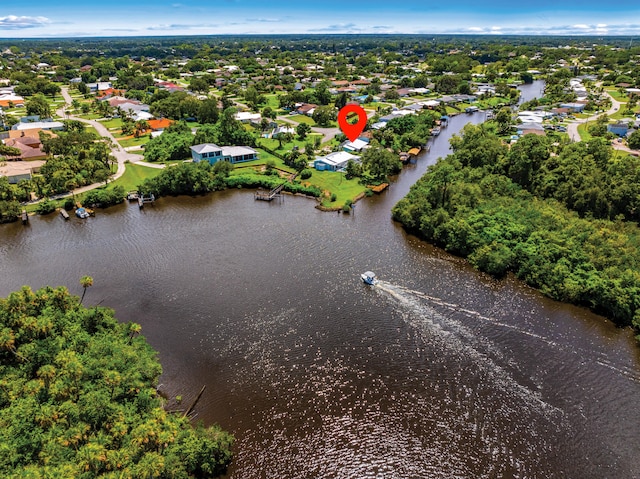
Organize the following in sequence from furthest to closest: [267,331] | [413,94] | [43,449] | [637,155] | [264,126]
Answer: [413,94]
[264,126]
[637,155]
[267,331]
[43,449]

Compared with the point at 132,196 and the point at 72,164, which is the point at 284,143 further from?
the point at 72,164

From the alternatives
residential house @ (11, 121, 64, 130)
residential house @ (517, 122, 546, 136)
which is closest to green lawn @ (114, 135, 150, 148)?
residential house @ (11, 121, 64, 130)

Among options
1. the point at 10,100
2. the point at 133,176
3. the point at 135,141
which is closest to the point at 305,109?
the point at 135,141

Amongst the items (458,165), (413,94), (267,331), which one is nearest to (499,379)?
(267,331)

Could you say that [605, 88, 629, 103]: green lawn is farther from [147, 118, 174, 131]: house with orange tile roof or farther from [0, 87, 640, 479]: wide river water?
[147, 118, 174, 131]: house with orange tile roof

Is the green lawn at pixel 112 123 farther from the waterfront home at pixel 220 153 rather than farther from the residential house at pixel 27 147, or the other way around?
the waterfront home at pixel 220 153

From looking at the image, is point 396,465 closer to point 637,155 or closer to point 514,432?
point 514,432

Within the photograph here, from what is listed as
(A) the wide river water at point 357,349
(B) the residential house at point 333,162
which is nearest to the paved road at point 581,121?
(B) the residential house at point 333,162
